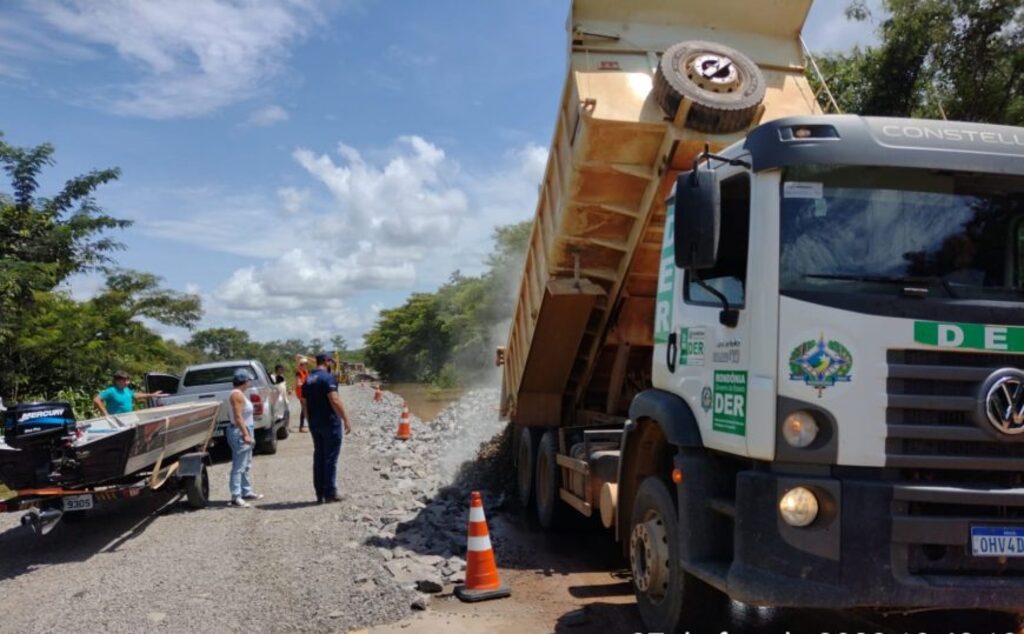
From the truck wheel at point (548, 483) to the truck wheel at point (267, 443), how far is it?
686 cm

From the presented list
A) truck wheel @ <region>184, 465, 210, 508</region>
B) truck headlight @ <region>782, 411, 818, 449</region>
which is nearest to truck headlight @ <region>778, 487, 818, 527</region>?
truck headlight @ <region>782, 411, 818, 449</region>

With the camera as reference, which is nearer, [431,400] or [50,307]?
[50,307]

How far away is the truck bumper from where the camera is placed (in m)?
3.34

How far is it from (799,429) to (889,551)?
60cm

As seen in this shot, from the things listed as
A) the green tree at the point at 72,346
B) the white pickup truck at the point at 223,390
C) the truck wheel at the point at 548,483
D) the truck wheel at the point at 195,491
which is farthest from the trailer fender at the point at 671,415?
the green tree at the point at 72,346

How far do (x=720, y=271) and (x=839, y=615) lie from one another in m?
2.35

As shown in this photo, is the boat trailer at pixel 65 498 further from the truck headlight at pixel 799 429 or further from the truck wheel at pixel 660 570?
the truck headlight at pixel 799 429

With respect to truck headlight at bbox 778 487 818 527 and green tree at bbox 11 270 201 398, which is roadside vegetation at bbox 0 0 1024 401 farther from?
truck headlight at bbox 778 487 818 527

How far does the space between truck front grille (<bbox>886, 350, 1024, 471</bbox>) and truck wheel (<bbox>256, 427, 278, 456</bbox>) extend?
1181 cm

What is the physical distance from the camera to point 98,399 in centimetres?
1014

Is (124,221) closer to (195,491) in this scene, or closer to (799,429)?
(195,491)

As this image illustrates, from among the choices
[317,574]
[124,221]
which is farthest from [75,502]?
[124,221]

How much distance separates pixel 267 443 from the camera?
13.9 meters

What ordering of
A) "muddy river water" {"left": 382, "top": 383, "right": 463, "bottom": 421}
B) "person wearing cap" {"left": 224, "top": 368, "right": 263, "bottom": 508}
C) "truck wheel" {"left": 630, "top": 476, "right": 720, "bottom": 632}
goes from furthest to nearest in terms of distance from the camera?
1. "muddy river water" {"left": 382, "top": 383, "right": 463, "bottom": 421}
2. "person wearing cap" {"left": 224, "top": 368, "right": 263, "bottom": 508}
3. "truck wheel" {"left": 630, "top": 476, "right": 720, "bottom": 632}
